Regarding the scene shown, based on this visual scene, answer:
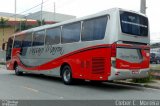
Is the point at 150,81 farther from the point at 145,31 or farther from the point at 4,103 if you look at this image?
the point at 4,103

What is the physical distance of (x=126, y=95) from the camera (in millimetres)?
12594

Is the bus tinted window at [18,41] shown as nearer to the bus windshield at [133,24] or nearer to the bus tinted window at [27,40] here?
the bus tinted window at [27,40]

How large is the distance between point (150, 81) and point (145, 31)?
9.35 ft

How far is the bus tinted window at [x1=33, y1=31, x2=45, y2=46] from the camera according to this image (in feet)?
65.6

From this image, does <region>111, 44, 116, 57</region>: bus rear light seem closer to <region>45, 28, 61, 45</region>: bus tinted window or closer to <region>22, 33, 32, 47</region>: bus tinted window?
<region>45, 28, 61, 45</region>: bus tinted window

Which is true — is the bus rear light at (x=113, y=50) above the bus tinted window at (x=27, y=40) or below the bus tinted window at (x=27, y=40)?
below

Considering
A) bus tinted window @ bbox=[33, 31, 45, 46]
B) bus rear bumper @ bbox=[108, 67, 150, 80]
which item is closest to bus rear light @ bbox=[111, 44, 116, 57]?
bus rear bumper @ bbox=[108, 67, 150, 80]

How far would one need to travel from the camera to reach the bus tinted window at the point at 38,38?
20.0 meters

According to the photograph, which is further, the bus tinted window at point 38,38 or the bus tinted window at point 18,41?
the bus tinted window at point 18,41

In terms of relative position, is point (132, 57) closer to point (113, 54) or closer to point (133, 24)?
point (113, 54)

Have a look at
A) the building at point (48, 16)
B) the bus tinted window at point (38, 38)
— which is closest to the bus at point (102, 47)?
the bus tinted window at point (38, 38)

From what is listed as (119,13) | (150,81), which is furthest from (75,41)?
(150,81)

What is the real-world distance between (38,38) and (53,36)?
2.31 metres

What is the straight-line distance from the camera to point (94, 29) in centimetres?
1480
